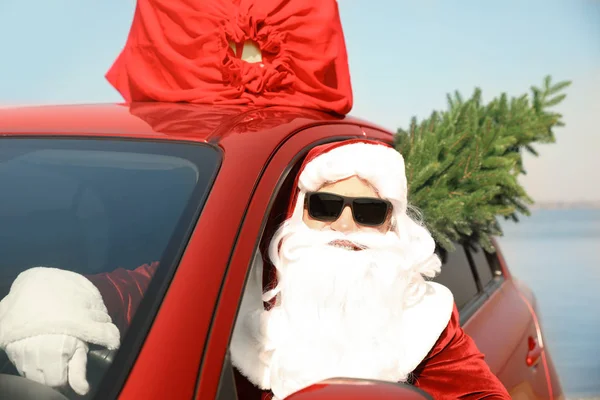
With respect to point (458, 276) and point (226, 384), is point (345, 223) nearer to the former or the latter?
point (226, 384)

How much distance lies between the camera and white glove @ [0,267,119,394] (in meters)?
1.43

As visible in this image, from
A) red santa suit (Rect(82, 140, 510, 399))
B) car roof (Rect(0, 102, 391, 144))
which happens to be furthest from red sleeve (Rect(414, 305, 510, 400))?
car roof (Rect(0, 102, 391, 144))

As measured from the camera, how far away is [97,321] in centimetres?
152

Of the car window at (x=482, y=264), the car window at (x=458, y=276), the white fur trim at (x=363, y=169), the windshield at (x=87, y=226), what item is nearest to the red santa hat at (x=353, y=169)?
the white fur trim at (x=363, y=169)

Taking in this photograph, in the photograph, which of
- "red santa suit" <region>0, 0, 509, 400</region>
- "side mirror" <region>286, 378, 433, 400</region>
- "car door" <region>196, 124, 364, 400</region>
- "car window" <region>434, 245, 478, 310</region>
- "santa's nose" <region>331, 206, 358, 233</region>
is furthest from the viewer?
"car window" <region>434, 245, 478, 310</region>

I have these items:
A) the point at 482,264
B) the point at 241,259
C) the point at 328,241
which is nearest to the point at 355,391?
the point at 241,259

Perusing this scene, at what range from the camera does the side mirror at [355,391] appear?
127cm

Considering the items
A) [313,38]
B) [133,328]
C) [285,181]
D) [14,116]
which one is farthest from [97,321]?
[313,38]

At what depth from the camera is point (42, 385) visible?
4.62 ft

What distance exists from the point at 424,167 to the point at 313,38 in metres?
0.58

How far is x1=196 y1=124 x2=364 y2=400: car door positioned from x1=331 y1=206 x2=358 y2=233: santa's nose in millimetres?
136

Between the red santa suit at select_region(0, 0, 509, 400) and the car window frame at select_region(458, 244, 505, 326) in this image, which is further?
the car window frame at select_region(458, 244, 505, 326)

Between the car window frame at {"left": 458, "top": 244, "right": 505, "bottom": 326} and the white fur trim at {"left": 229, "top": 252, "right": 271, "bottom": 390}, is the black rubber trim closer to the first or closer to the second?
the white fur trim at {"left": 229, "top": 252, "right": 271, "bottom": 390}

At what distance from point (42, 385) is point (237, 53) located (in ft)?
4.56
